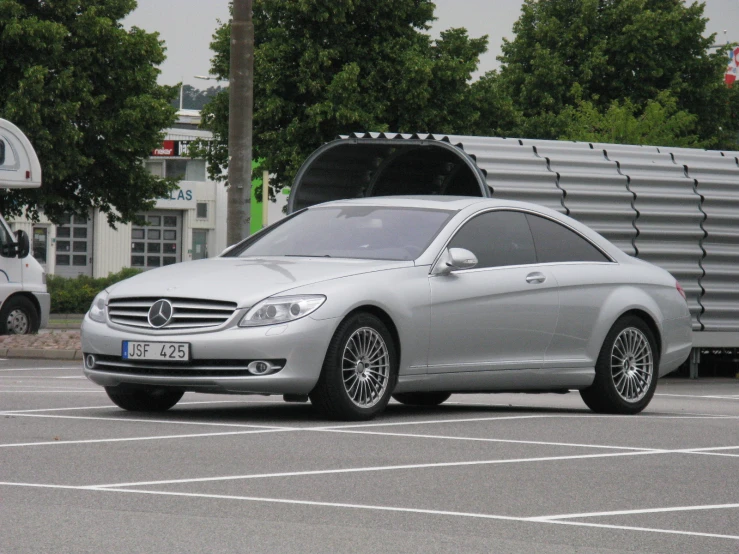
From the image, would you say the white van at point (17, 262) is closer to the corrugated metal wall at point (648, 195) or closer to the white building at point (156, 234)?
the corrugated metal wall at point (648, 195)

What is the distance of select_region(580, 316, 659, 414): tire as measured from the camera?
11.2 m

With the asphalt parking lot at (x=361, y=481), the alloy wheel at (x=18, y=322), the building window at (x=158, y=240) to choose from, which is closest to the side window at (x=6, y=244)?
the alloy wheel at (x=18, y=322)

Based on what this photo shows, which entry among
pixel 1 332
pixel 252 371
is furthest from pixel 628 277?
pixel 1 332

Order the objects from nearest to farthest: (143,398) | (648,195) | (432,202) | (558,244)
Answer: (143,398) < (432,202) < (558,244) < (648,195)

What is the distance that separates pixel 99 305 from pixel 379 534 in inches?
187

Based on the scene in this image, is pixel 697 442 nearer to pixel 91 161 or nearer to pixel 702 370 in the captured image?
pixel 702 370

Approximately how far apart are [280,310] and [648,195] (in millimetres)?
8536

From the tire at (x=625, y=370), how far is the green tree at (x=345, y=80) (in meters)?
26.5

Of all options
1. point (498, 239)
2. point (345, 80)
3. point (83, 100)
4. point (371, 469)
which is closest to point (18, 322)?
point (498, 239)

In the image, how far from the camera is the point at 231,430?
9023 mm

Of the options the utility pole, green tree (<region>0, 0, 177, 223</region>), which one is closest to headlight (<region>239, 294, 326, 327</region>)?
the utility pole

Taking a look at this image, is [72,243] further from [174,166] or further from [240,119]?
[240,119]

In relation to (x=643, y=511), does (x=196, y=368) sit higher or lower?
higher

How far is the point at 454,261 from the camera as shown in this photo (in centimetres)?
1004
